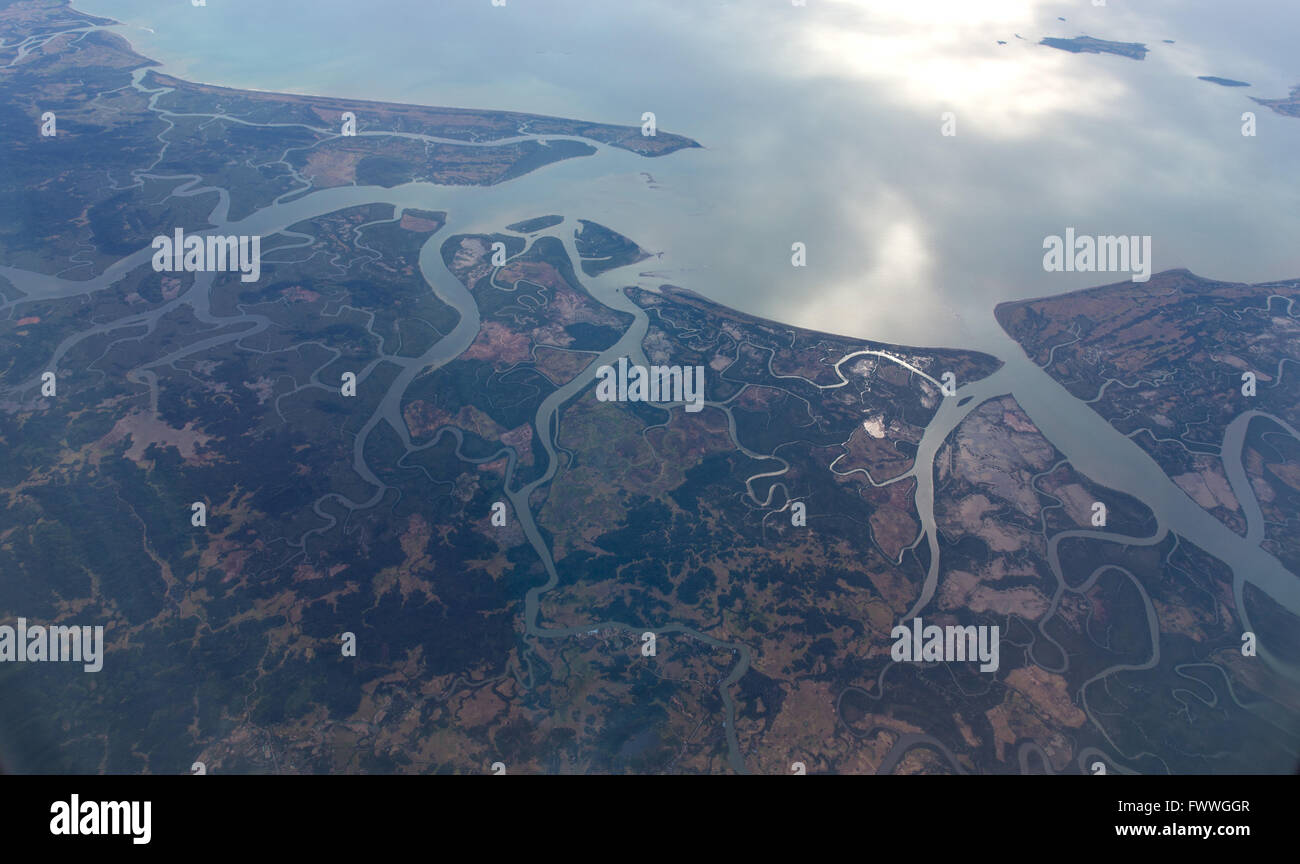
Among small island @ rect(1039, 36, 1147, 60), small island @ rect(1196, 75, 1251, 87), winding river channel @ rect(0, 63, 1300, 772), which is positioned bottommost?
winding river channel @ rect(0, 63, 1300, 772)

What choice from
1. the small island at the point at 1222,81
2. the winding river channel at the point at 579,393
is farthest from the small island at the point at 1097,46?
the winding river channel at the point at 579,393

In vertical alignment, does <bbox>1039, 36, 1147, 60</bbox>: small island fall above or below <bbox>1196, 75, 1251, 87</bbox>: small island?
above

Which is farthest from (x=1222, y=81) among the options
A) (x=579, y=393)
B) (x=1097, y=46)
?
(x=579, y=393)

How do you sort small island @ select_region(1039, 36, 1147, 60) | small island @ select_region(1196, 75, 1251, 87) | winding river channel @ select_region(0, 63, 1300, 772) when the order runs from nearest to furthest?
winding river channel @ select_region(0, 63, 1300, 772)
small island @ select_region(1196, 75, 1251, 87)
small island @ select_region(1039, 36, 1147, 60)

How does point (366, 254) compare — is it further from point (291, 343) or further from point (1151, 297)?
point (1151, 297)

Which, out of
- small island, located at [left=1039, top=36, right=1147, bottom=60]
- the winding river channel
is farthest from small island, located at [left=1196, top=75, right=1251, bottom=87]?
the winding river channel

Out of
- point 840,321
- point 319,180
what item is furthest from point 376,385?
point 840,321

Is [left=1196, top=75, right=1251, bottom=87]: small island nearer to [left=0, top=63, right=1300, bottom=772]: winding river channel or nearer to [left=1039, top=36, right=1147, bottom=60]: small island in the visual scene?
[left=1039, top=36, right=1147, bottom=60]: small island

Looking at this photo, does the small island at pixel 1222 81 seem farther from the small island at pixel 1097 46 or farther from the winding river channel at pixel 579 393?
the winding river channel at pixel 579 393

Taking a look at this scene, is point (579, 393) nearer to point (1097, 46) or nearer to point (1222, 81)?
point (1097, 46)
